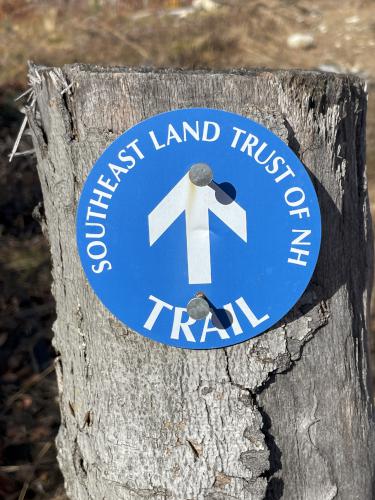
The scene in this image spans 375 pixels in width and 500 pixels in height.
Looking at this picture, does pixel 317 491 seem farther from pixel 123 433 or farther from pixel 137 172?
pixel 137 172

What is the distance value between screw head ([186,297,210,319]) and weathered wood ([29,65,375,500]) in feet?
0.33

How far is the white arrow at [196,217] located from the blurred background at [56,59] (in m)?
1.98

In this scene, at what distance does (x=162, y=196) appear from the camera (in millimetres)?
1181

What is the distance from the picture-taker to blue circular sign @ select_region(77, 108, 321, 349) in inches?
46.1

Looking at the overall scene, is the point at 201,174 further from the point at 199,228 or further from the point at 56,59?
the point at 56,59

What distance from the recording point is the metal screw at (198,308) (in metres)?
1.19

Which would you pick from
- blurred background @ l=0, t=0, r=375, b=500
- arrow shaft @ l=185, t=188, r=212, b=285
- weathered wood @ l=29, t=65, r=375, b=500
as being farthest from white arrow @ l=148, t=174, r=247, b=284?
blurred background @ l=0, t=0, r=375, b=500

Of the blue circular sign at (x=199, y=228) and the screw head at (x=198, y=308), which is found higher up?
the blue circular sign at (x=199, y=228)

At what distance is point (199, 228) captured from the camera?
120 cm

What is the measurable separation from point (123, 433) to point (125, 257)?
14.6 inches

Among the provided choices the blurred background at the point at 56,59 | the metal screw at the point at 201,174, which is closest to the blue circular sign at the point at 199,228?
the metal screw at the point at 201,174

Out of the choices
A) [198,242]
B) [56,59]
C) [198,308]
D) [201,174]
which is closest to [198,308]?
[198,308]

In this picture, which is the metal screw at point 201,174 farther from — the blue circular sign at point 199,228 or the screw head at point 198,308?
the screw head at point 198,308

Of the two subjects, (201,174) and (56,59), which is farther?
(56,59)
